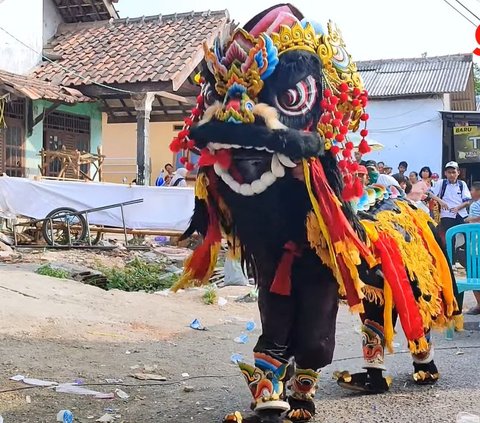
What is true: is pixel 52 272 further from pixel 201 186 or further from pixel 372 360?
pixel 201 186

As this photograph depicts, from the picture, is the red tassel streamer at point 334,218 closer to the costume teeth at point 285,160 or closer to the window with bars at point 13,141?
the costume teeth at point 285,160

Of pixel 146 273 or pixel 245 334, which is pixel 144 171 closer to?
pixel 146 273

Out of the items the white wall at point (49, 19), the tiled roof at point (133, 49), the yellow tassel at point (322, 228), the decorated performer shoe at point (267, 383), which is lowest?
the decorated performer shoe at point (267, 383)

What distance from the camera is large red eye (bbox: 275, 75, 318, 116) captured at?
306 centimetres

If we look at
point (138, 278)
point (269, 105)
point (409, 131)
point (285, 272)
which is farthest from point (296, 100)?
point (409, 131)

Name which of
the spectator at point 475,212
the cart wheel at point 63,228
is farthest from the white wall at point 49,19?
the spectator at point 475,212

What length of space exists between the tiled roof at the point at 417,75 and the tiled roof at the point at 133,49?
7178 millimetres

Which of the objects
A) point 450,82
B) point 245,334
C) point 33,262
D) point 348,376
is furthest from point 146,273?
point 450,82

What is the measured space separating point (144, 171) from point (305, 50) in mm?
10598

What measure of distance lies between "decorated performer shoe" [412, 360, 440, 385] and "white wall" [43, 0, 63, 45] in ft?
42.4

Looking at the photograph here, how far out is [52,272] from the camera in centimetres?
825

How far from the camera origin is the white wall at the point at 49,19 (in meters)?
15.5

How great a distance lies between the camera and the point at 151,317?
6594 millimetres

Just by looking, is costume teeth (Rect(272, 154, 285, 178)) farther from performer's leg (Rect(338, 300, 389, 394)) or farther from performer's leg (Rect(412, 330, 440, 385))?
performer's leg (Rect(412, 330, 440, 385))
